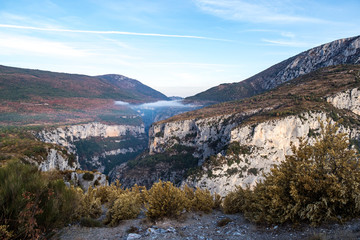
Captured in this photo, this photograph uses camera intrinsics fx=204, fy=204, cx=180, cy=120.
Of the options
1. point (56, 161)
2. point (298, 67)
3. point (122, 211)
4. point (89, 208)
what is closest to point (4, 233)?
point (122, 211)

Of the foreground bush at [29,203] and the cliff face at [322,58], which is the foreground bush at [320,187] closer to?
the foreground bush at [29,203]

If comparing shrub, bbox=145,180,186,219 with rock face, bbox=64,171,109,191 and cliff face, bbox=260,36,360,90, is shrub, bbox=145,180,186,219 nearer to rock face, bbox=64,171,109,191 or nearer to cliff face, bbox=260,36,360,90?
rock face, bbox=64,171,109,191

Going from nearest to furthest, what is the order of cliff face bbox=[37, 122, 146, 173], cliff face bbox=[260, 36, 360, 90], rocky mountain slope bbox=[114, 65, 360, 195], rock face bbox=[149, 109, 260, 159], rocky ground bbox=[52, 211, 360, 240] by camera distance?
rocky ground bbox=[52, 211, 360, 240] < rocky mountain slope bbox=[114, 65, 360, 195] < rock face bbox=[149, 109, 260, 159] < cliff face bbox=[37, 122, 146, 173] < cliff face bbox=[260, 36, 360, 90]

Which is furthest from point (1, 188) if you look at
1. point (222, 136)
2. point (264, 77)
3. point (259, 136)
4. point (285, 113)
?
point (264, 77)

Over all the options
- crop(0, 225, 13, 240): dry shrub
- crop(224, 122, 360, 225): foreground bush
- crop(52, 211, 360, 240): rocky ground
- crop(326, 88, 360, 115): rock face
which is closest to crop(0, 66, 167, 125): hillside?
crop(52, 211, 360, 240): rocky ground

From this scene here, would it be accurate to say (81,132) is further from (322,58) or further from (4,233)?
(322,58)

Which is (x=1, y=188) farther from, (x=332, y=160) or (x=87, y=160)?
(x=87, y=160)
